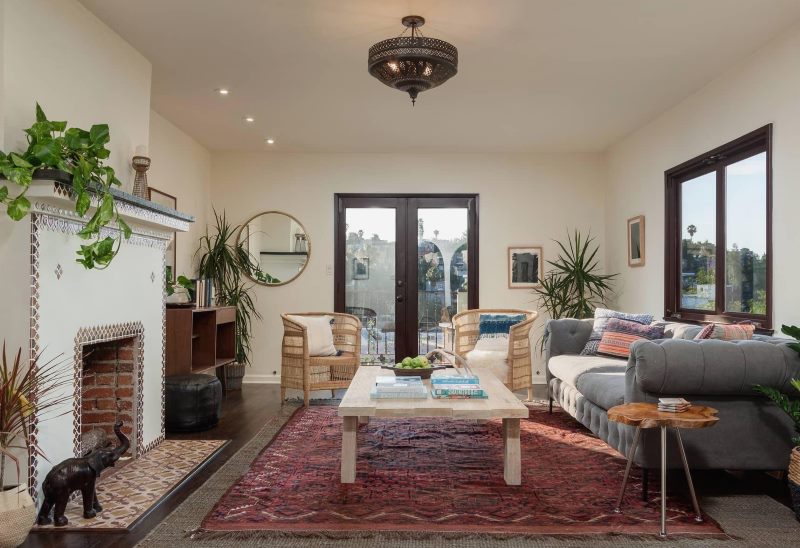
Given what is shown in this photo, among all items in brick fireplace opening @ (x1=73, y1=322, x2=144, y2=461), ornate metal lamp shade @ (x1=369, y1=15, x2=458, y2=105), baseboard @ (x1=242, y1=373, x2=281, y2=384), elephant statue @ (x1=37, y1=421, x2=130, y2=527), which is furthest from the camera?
baseboard @ (x1=242, y1=373, x2=281, y2=384)

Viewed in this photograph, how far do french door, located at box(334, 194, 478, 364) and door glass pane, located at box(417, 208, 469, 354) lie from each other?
0.01 meters

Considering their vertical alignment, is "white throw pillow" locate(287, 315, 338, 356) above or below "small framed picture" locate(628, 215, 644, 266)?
below

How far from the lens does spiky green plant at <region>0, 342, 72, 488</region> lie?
255 cm

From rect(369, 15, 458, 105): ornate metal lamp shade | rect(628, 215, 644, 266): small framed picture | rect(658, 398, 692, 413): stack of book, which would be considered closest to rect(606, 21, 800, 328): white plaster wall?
rect(628, 215, 644, 266): small framed picture

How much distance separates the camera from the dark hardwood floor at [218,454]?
2.62m

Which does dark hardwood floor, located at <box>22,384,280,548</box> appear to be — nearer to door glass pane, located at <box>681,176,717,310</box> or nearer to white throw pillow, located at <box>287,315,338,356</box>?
white throw pillow, located at <box>287,315,338,356</box>

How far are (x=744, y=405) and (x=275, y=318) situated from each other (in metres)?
5.18

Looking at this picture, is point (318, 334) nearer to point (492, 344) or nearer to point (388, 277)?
point (492, 344)

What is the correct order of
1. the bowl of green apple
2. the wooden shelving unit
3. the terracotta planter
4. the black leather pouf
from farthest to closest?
1. the wooden shelving unit
2. the black leather pouf
3. the bowl of green apple
4. the terracotta planter

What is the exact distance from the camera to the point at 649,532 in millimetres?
2695

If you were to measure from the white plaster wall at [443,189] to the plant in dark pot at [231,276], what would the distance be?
29 cm

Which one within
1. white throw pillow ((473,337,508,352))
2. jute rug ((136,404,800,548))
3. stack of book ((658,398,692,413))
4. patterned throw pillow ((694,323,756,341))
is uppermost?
patterned throw pillow ((694,323,756,341))

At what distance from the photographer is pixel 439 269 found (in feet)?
24.4

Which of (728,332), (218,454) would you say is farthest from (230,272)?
(728,332)
